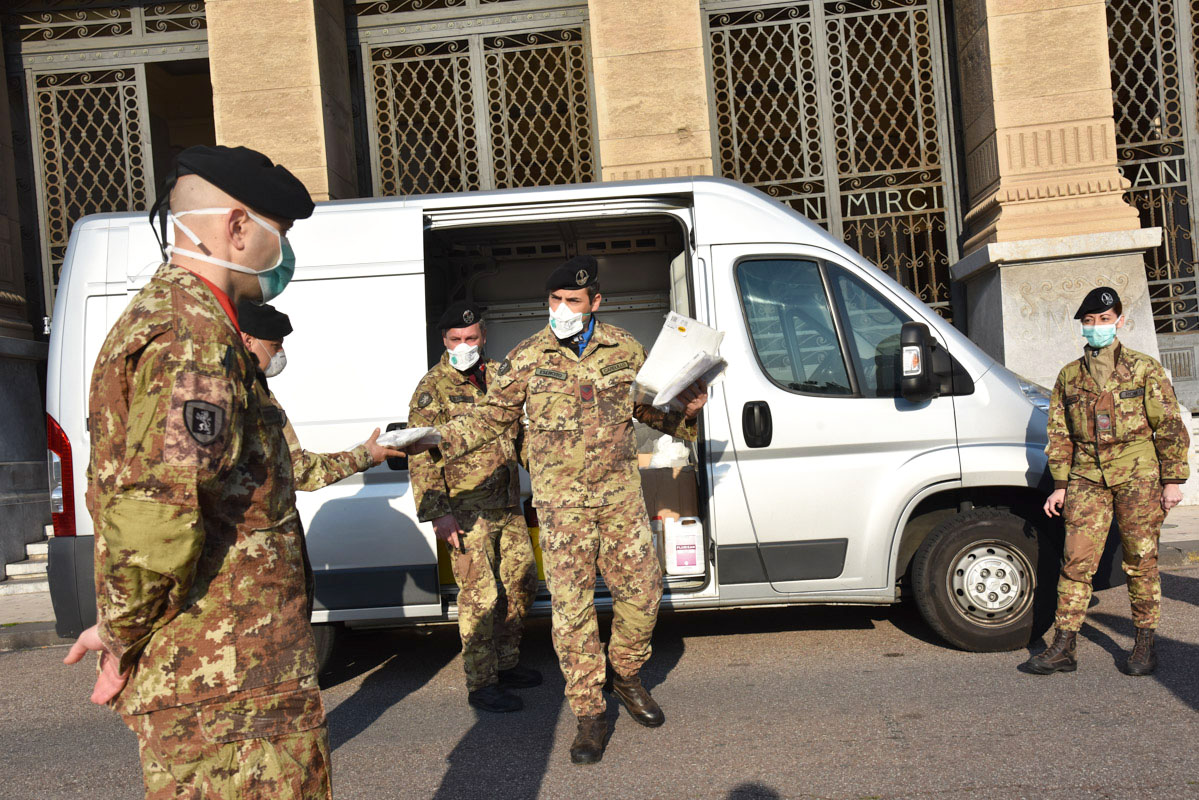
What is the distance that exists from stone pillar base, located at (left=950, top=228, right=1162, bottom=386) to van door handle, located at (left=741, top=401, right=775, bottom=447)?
4.64 m

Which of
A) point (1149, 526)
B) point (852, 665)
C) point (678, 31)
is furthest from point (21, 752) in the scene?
point (678, 31)

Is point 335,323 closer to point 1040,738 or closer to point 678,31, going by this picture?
point 1040,738

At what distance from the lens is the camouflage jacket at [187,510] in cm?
168

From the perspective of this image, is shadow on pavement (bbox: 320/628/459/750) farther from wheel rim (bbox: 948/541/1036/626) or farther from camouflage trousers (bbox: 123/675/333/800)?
wheel rim (bbox: 948/541/1036/626)

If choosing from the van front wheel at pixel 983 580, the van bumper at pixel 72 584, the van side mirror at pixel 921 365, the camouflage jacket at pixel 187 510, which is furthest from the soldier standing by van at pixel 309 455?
the van front wheel at pixel 983 580

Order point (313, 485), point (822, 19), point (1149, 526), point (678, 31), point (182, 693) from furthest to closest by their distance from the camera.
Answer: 1. point (822, 19)
2. point (678, 31)
3. point (1149, 526)
4. point (313, 485)
5. point (182, 693)

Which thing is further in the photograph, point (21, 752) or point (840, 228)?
point (840, 228)

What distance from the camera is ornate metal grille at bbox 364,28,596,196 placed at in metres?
10.3

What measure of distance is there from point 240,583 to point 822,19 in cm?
969

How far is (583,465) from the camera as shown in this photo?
414 centimetres

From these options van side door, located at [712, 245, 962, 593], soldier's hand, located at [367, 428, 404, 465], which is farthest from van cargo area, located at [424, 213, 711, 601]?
soldier's hand, located at [367, 428, 404, 465]

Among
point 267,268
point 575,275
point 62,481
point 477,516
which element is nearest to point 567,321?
point 575,275

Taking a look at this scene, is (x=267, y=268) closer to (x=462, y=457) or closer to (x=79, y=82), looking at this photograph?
(x=462, y=457)

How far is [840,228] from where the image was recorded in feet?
32.4
